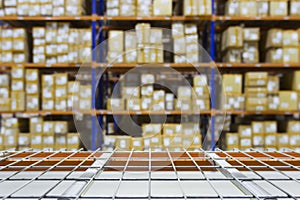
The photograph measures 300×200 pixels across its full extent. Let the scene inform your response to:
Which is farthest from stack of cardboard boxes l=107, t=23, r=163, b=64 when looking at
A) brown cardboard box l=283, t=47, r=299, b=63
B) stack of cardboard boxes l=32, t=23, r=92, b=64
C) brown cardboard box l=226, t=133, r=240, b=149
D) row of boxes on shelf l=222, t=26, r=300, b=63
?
brown cardboard box l=283, t=47, r=299, b=63

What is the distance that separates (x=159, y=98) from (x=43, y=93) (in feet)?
5.09

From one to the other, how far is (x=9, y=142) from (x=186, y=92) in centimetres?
244

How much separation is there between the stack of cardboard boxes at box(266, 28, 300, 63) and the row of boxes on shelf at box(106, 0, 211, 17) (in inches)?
42.8

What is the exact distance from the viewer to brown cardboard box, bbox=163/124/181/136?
488 cm

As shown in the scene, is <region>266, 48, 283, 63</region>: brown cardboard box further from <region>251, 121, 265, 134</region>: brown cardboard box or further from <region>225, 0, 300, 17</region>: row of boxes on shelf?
<region>251, 121, 265, 134</region>: brown cardboard box

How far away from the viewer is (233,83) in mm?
4926

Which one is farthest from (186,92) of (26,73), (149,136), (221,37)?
(26,73)

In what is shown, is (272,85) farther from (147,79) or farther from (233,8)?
(147,79)

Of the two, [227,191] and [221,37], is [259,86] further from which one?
[227,191]

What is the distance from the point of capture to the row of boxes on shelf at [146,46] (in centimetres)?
492

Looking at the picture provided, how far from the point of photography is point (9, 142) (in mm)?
4941

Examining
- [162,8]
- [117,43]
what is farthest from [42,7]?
[162,8]

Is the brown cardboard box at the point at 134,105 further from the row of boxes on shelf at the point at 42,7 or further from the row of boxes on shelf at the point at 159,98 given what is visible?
the row of boxes on shelf at the point at 42,7

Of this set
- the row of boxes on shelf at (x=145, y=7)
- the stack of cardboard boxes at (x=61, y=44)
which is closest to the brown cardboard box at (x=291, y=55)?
the row of boxes on shelf at (x=145, y=7)
